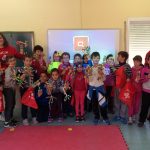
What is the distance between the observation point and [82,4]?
15.5ft

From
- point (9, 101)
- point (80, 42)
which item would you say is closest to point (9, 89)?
point (9, 101)

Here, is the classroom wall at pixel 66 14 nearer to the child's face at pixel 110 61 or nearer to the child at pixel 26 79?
the child's face at pixel 110 61

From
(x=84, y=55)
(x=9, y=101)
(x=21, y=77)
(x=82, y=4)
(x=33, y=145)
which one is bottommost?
(x=33, y=145)

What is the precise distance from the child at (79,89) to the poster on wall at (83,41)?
0.71 meters

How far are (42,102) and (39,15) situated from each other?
165 cm

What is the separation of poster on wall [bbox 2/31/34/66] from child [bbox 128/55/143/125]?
6.26 ft

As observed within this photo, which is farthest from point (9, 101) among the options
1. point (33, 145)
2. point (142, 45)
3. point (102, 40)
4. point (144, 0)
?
point (144, 0)

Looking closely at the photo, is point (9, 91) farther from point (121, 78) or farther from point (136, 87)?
point (136, 87)

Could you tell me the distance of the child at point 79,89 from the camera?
4.00m

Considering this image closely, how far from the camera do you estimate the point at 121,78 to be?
153 inches

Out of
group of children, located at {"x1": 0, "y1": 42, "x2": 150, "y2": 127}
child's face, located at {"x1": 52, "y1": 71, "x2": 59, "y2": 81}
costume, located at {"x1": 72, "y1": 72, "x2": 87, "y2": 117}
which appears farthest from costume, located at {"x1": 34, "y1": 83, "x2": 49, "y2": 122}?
costume, located at {"x1": 72, "y1": 72, "x2": 87, "y2": 117}

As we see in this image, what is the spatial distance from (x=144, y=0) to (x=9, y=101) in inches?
117

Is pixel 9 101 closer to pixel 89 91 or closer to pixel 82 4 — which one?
pixel 89 91

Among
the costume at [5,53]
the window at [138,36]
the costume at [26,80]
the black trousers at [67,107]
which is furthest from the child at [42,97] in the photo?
the window at [138,36]
